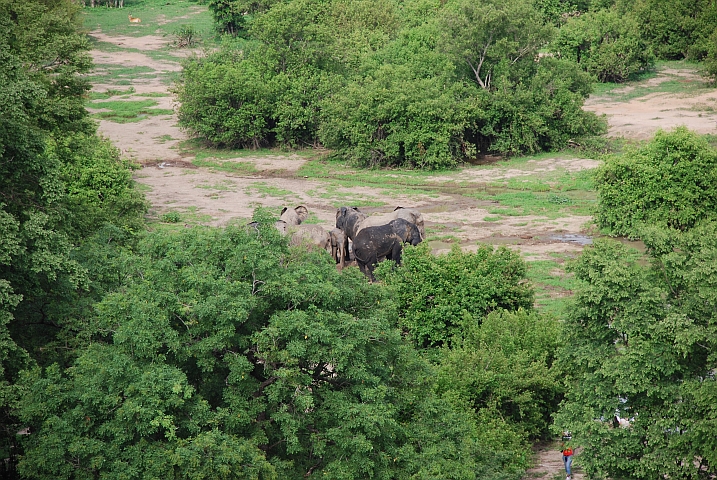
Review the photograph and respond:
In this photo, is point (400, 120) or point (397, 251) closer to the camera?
point (397, 251)

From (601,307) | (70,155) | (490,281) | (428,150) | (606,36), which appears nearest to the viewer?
(601,307)

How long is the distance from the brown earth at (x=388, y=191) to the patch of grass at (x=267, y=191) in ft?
0.11

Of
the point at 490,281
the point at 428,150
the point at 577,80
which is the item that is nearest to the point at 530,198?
the point at 428,150

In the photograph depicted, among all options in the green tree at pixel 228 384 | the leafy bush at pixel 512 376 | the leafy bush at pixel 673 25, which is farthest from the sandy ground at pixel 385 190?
the green tree at pixel 228 384

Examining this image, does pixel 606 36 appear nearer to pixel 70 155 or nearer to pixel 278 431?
pixel 70 155

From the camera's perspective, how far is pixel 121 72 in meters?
54.6

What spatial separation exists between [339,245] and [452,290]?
539 cm

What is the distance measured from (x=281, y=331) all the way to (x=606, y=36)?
41.5 meters

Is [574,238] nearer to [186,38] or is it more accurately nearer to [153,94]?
[153,94]

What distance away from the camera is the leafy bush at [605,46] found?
47.8 m

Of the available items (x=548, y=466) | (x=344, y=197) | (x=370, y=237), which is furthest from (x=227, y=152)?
(x=548, y=466)

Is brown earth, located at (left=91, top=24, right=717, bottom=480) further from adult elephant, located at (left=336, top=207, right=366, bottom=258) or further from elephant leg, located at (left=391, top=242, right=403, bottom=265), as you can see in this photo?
elephant leg, located at (left=391, top=242, right=403, bottom=265)

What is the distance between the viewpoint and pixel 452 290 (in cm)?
1933

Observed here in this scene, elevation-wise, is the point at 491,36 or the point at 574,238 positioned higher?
the point at 491,36
